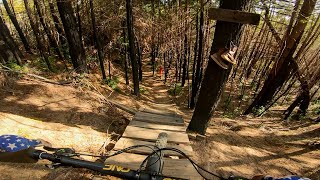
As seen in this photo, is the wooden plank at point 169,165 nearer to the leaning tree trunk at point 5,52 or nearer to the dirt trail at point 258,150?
the dirt trail at point 258,150

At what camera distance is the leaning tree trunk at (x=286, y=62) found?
7.47 metres

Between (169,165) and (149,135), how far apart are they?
43.7 inches

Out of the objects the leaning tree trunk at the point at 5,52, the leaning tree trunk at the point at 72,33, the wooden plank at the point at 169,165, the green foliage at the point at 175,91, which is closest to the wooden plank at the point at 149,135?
the wooden plank at the point at 169,165

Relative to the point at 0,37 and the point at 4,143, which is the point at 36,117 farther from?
the point at 0,37

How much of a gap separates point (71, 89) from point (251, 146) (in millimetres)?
4991

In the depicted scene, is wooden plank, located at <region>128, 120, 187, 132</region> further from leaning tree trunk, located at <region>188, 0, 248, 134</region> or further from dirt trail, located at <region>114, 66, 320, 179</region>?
dirt trail, located at <region>114, 66, 320, 179</region>

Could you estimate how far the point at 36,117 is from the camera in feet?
15.7

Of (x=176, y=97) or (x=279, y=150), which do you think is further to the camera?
(x=176, y=97)

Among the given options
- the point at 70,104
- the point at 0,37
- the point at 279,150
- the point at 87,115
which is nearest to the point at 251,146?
the point at 279,150

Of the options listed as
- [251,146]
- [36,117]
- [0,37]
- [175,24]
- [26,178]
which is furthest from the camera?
[175,24]

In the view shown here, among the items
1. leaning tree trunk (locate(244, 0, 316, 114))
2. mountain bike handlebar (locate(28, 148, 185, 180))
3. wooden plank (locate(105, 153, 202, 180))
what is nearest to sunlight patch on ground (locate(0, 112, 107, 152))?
wooden plank (locate(105, 153, 202, 180))

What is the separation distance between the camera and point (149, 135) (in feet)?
14.7

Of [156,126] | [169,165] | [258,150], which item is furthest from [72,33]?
[258,150]

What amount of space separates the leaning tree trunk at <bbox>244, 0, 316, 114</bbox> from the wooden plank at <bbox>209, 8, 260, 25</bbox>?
4.62 m
